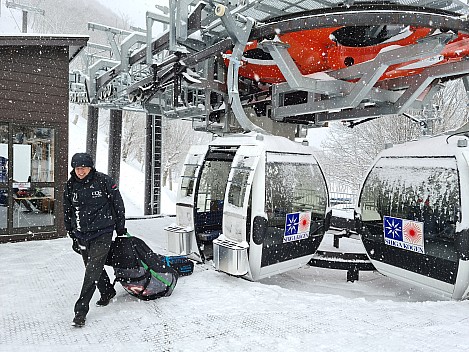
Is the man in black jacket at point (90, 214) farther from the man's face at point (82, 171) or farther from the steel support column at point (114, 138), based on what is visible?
the steel support column at point (114, 138)

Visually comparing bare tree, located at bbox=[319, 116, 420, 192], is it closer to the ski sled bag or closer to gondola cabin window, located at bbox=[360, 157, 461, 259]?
gondola cabin window, located at bbox=[360, 157, 461, 259]

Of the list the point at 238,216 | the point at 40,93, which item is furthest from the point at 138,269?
the point at 40,93

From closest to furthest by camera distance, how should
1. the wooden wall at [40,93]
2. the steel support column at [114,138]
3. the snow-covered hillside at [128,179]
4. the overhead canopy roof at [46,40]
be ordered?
the overhead canopy roof at [46,40]
the wooden wall at [40,93]
the steel support column at [114,138]
the snow-covered hillside at [128,179]

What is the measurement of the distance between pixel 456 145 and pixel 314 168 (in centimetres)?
180

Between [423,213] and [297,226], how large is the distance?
1.55m

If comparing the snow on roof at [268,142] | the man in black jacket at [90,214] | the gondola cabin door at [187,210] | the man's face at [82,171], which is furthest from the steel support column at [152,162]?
the man's face at [82,171]

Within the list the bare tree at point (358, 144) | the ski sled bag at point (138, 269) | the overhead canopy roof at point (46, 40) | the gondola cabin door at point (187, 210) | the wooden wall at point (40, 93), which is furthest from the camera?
the bare tree at point (358, 144)

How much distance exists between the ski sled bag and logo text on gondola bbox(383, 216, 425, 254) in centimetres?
289

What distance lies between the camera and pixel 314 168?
Answer: 557 centimetres

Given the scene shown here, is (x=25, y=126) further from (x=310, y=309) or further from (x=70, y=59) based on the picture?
(x=310, y=309)

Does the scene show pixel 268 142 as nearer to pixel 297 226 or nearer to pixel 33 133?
pixel 297 226

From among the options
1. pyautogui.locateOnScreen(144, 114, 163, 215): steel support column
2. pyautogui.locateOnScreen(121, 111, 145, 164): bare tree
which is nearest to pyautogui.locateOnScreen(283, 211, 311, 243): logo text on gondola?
pyautogui.locateOnScreen(144, 114, 163, 215): steel support column

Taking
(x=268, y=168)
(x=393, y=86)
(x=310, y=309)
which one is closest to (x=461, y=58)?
(x=393, y=86)

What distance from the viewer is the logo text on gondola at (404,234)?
4707 mm
